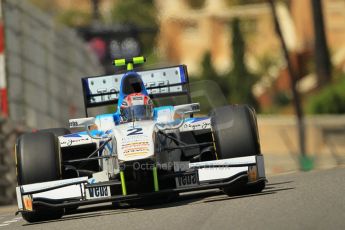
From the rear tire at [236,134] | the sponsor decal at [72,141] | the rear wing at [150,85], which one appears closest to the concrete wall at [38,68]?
the rear wing at [150,85]

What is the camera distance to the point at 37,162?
14148 millimetres

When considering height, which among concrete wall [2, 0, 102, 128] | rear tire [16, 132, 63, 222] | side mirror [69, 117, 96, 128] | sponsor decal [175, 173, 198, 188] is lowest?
sponsor decal [175, 173, 198, 188]

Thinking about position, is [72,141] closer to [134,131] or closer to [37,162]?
[37,162]

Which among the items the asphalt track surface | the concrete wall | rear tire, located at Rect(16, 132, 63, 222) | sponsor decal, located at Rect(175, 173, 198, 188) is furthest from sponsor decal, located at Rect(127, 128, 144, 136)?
the concrete wall

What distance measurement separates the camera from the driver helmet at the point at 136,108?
48.7 ft

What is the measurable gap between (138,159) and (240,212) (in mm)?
1644

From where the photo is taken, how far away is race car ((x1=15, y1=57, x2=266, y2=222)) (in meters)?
13.8

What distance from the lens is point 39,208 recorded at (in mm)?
14094

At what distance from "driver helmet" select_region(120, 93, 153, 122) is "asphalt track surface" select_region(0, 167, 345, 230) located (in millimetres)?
1041

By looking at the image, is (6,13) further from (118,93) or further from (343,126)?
(343,126)

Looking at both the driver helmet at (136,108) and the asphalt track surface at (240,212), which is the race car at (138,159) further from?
the asphalt track surface at (240,212)

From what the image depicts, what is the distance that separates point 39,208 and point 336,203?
349 cm

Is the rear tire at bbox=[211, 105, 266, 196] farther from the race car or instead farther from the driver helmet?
the driver helmet

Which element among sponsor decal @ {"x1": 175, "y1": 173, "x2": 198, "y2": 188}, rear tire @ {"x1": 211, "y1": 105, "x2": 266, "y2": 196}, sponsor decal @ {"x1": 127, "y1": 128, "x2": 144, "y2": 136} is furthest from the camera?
rear tire @ {"x1": 211, "y1": 105, "x2": 266, "y2": 196}
